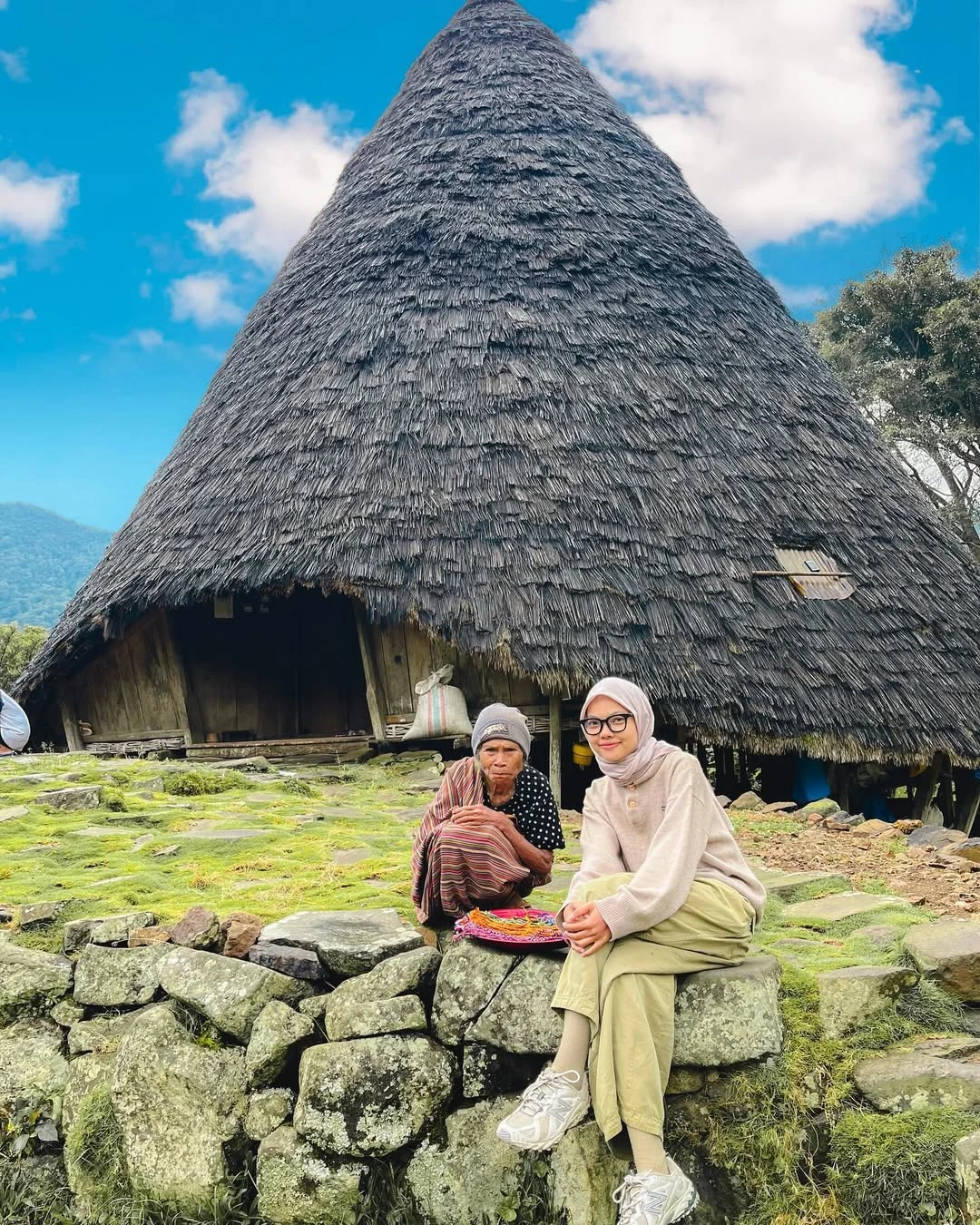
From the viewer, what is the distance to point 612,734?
9.34 ft

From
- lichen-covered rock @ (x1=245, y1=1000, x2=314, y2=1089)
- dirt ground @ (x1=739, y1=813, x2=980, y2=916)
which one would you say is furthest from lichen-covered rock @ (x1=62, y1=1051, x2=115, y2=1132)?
dirt ground @ (x1=739, y1=813, x2=980, y2=916)

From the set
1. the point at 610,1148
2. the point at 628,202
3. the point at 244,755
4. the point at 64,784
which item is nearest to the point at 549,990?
the point at 610,1148

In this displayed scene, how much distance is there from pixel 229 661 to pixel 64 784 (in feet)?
11.8

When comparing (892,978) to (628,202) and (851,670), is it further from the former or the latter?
(628,202)

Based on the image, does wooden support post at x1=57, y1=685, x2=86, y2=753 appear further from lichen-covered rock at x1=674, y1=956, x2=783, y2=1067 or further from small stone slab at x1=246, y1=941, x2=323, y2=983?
lichen-covered rock at x1=674, y1=956, x2=783, y2=1067

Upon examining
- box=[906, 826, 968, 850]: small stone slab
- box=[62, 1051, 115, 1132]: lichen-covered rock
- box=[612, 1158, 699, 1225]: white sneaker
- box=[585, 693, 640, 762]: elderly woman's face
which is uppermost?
box=[585, 693, 640, 762]: elderly woman's face

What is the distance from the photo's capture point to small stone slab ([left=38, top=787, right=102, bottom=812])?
566cm

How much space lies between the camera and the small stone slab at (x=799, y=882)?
3955mm

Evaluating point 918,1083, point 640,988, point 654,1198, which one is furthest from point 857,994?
point 654,1198

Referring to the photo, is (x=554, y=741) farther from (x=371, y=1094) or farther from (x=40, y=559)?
(x=40, y=559)

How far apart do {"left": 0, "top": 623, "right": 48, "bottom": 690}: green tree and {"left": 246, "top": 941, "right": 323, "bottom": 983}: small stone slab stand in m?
15.2

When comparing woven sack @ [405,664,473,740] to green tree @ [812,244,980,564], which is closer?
woven sack @ [405,664,473,740]

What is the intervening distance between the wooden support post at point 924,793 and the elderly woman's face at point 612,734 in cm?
572

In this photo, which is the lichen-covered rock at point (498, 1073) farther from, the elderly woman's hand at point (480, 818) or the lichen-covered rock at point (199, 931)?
the lichen-covered rock at point (199, 931)
